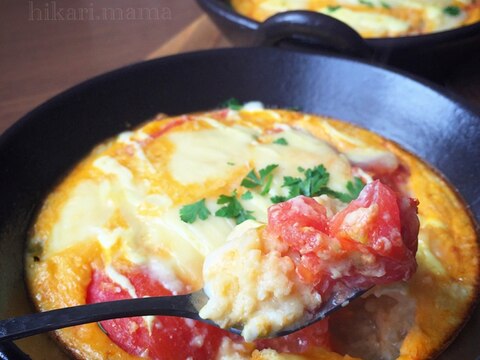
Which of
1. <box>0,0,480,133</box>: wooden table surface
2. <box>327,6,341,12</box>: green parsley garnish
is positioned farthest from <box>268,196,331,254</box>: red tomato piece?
<box>327,6,341,12</box>: green parsley garnish

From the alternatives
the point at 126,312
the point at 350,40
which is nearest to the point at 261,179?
the point at 126,312

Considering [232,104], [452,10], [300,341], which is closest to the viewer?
[300,341]

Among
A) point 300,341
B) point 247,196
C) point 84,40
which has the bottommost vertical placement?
point 84,40

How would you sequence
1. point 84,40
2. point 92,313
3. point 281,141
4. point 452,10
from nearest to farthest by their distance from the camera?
point 92,313 → point 281,141 → point 452,10 → point 84,40

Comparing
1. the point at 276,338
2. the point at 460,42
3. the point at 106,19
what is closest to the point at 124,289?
the point at 276,338

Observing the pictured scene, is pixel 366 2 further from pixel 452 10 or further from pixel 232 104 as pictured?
pixel 232 104

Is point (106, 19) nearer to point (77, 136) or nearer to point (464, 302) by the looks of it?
point (77, 136)

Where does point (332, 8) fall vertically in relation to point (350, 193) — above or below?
above
